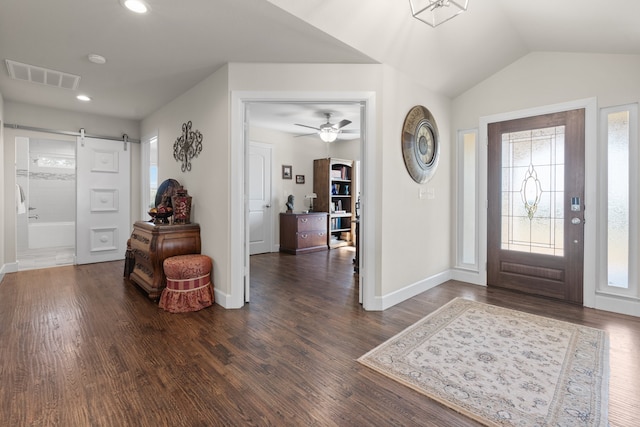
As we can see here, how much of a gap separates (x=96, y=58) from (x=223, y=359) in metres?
3.05

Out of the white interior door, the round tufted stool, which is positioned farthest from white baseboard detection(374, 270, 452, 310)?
the white interior door

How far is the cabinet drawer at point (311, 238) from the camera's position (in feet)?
20.2

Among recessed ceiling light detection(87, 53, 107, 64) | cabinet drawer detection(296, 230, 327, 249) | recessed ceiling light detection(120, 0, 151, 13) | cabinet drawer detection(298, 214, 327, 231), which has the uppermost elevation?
recessed ceiling light detection(87, 53, 107, 64)

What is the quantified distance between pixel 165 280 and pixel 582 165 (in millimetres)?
4621

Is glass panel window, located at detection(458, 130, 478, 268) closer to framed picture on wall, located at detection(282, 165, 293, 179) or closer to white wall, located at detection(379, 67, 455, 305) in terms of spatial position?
white wall, located at detection(379, 67, 455, 305)

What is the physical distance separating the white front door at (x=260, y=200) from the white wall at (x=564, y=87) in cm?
374

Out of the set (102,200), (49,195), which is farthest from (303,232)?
(49,195)

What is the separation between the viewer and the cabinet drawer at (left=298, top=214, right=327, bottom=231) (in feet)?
20.2

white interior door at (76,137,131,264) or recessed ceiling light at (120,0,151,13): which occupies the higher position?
recessed ceiling light at (120,0,151,13)

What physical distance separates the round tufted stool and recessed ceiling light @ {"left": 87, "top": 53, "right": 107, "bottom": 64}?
207 cm

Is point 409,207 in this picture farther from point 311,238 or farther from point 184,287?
point 311,238

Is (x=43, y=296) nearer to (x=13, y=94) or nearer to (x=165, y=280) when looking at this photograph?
(x=165, y=280)

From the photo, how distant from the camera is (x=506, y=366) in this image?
6.69 ft

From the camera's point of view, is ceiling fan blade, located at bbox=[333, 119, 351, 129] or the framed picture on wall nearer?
ceiling fan blade, located at bbox=[333, 119, 351, 129]
